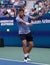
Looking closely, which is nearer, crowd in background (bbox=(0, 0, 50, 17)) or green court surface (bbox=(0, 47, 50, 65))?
green court surface (bbox=(0, 47, 50, 65))

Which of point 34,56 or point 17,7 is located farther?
point 17,7

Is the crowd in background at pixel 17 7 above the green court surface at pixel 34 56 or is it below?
above

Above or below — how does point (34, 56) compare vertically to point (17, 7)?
below

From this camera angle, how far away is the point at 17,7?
1797 cm

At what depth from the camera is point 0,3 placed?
750 inches

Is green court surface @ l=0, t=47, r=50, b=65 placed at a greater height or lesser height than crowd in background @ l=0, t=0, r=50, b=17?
lesser

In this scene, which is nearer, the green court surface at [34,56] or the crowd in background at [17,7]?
the green court surface at [34,56]

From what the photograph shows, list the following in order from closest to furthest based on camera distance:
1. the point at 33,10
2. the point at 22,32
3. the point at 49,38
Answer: the point at 22,32, the point at 49,38, the point at 33,10

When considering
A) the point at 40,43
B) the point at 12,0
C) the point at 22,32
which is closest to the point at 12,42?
the point at 40,43

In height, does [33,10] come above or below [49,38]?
above

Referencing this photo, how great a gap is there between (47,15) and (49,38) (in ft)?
3.90

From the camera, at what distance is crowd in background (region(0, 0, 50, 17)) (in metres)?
15.9

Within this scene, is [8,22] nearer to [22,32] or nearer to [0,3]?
[0,3]

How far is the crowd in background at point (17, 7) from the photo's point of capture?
15.9 meters
